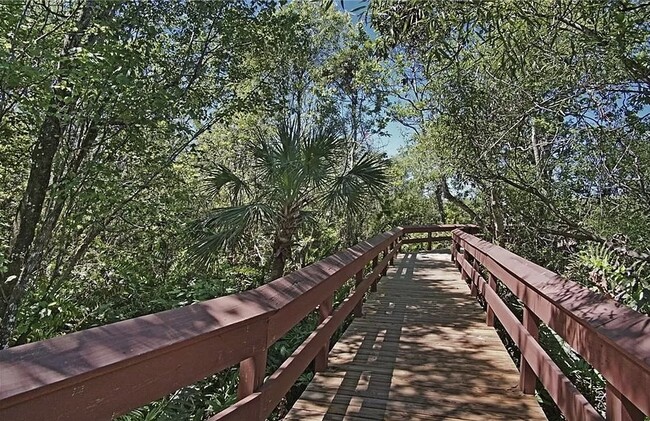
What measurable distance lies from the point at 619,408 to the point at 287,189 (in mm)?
4713

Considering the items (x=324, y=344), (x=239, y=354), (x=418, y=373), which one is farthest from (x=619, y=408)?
(x=324, y=344)

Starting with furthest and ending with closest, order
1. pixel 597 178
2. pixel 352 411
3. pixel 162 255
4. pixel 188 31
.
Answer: pixel 162 255
pixel 188 31
pixel 597 178
pixel 352 411

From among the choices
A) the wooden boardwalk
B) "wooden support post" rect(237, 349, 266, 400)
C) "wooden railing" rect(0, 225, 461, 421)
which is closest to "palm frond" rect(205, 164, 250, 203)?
the wooden boardwalk

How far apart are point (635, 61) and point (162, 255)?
7.22m

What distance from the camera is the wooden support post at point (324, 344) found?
328cm

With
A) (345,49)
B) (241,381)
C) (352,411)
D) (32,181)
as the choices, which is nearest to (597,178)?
(352,411)

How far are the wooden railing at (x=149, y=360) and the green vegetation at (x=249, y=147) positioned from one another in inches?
76.2

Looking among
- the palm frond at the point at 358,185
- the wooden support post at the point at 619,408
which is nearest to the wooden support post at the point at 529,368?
the wooden support post at the point at 619,408

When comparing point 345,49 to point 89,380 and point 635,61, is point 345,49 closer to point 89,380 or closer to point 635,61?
point 635,61

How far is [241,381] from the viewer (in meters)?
1.83

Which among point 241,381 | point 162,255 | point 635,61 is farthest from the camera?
point 162,255

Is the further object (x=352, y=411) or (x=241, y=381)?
(x=352, y=411)

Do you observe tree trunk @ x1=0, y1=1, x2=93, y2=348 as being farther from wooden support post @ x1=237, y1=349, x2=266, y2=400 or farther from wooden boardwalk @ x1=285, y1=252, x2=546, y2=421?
wooden support post @ x1=237, y1=349, x2=266, y2=400

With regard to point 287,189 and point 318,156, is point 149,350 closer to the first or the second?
point 287,189
